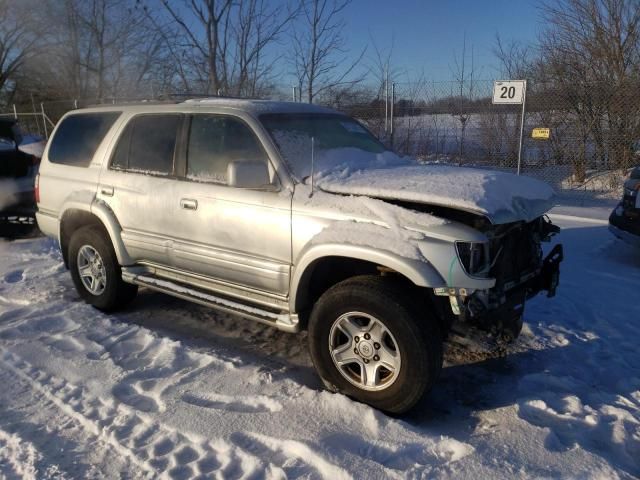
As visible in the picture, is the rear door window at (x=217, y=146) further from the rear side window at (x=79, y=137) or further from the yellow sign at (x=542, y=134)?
the yellow sign at (x=542, y=134)

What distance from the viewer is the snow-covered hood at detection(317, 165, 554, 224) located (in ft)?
9.52

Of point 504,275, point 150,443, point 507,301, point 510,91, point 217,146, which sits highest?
point 510,91

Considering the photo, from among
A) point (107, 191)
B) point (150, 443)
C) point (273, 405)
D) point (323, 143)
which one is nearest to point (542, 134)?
point (323, 143)

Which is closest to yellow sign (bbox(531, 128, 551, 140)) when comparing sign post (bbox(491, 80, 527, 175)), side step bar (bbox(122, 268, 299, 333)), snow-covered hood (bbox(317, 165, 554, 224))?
sign post (bbox(491, 80, 527, 175))

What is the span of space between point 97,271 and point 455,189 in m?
3.33

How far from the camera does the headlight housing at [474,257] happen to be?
9.41ft

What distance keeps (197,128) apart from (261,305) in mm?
1478

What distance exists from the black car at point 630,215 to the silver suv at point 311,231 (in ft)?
8.49

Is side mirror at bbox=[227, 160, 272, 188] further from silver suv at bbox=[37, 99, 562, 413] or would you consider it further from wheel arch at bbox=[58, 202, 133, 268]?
wheel arch at bbox=[58, 202, 133, 268]

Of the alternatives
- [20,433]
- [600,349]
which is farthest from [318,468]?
[600,349]

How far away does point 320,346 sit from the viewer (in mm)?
3264

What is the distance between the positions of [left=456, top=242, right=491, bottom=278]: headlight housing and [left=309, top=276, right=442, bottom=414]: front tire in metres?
0.36

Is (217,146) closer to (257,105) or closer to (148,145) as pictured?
(257,105)

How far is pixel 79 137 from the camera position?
4934 mm
